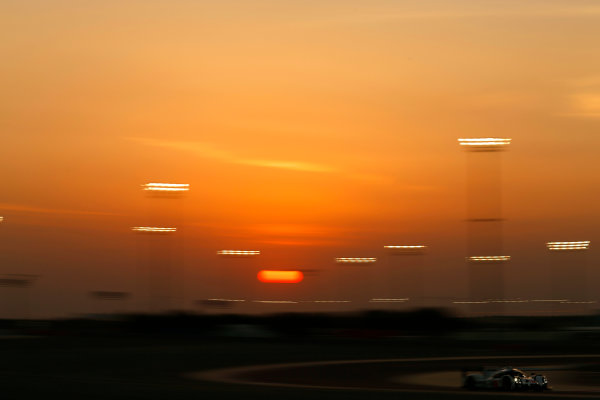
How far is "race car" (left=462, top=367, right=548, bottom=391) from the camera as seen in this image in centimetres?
3050

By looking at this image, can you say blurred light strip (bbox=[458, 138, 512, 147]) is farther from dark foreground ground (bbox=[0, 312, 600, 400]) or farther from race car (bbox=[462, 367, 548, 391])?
race car (bbox=[462, 367, 548, 391])

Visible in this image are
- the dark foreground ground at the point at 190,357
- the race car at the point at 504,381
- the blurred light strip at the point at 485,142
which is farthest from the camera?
the blurred light strip at the point at 485,142

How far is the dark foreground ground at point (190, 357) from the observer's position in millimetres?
25766

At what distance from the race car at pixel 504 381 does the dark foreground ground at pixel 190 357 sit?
322 cm

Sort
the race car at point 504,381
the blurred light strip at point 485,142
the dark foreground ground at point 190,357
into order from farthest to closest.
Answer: the blurred light strip at point 485,142 → the race car at point 504,381 → the dark foreground ground at point 190,357

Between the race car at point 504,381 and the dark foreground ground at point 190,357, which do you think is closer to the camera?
the dark foreground ground at point 190,357

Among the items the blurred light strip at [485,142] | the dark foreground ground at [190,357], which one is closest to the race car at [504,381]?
the dark foreground ground at [190,357]

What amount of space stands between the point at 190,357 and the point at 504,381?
2214 centimetres

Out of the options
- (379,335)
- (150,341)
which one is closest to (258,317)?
(379,335)

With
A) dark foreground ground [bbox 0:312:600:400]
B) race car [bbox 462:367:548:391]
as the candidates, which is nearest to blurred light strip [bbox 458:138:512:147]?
dark foreground ground [bbox 0:312:600:400]

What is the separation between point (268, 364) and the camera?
45.4 meters

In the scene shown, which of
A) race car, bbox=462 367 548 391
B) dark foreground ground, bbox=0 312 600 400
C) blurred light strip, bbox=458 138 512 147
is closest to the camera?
dark foreground ground, bbox=0 312 600 400

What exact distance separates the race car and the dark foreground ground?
322 centimetres

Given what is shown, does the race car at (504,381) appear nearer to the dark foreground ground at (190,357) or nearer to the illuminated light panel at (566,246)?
the dark foreground ground at (190,357)
